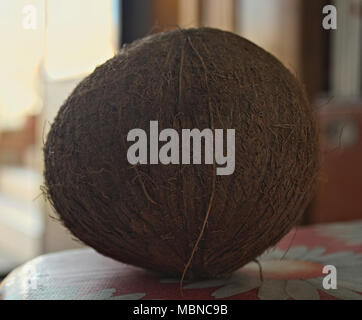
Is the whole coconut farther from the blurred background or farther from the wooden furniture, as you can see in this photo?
the wooden furniture

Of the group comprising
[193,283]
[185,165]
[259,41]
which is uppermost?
[259,41]

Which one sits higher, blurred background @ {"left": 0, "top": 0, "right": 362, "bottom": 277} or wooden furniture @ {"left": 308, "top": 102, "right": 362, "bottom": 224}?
blurred background @ {"left": 0, "top": 0, "right": 362, "bottom": 277}

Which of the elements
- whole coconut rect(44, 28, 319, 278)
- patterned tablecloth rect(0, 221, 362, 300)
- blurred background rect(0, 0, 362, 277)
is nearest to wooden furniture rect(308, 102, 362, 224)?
blurred background rect(0, 0, 362, 277)

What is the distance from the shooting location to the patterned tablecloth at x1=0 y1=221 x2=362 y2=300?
0.49 metres

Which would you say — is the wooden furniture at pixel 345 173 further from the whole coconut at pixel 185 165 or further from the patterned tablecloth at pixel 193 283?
the whole coconut at pixel 185 165

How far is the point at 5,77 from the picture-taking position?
5.61 feet

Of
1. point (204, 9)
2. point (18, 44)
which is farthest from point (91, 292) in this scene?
point (204, 9)

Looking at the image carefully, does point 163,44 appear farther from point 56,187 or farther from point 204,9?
point 204,9

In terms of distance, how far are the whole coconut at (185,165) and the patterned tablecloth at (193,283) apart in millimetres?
30

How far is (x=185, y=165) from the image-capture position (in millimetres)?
448

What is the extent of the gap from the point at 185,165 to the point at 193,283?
139 millimetres

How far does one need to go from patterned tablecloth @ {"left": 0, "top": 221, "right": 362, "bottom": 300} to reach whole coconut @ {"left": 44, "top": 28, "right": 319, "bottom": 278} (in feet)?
0.10

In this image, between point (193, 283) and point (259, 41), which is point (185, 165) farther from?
point (259, 41)

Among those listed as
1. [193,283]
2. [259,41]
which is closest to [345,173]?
[259,41]
